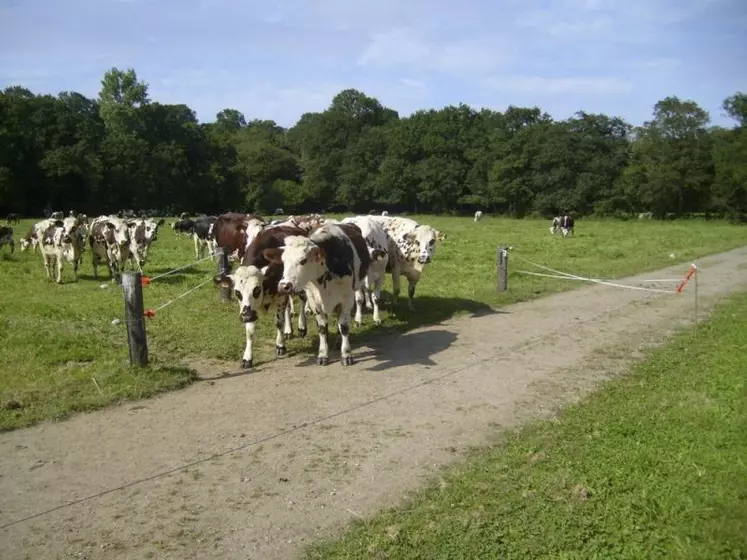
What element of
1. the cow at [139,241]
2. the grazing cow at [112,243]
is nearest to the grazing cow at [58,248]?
the grazing cow at [112,243]

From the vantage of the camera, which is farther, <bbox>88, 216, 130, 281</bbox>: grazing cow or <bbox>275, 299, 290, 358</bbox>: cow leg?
<bbox>88, 216, 130, 281</bbox>: grazing cow

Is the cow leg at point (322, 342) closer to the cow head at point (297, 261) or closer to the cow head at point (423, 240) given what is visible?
the cow head at point (297, 261)

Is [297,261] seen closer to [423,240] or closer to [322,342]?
[322,342]

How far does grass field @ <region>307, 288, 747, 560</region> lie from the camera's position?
4266 mm

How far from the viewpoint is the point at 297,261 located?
880 cm

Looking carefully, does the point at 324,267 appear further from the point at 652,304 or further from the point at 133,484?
the point at 652,304

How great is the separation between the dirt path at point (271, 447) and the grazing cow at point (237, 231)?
584 cm

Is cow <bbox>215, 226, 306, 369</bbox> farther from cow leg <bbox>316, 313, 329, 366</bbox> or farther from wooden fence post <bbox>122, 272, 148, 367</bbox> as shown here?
wooden fence post <bbox>122, 272, 148, 367</bbox>

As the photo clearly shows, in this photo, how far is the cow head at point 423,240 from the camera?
44.2ft

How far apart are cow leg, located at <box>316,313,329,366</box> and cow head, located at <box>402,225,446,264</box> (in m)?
4.53

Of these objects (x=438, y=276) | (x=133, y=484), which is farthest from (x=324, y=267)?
(x=438, y=276)

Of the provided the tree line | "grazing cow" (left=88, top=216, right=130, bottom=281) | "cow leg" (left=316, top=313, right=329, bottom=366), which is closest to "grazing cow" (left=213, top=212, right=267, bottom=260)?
"grazing cow" (left=88, top=216, right=130, bottom=281)

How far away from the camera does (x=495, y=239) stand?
34.9 m

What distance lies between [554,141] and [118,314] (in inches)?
2579
